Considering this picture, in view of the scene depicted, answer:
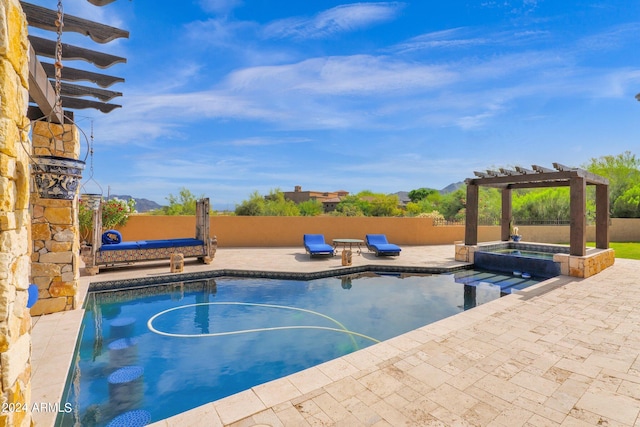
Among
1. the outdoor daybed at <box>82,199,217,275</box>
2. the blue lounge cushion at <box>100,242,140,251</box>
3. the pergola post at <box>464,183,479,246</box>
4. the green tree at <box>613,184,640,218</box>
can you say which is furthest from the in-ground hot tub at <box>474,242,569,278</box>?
the green tree at <box>613,184,640,218</box>

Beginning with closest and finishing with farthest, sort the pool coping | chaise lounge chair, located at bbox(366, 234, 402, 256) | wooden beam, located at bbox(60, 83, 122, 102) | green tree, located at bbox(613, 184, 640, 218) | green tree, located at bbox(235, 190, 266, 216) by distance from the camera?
1. wooden beam, located at bbox(60, 83, 122, 102)
2. the pool coping
3. chaise lounge chair, located at bbox(366, 234, 402, 256)
4. green tree, located at bbox(613, 184, 640, 218)
5. green tree, located at bbox(235, 190, 266, 216)

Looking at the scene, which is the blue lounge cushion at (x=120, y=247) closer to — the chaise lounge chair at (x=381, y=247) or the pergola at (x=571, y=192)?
the chaise lounge chair at (x=381, y=247)

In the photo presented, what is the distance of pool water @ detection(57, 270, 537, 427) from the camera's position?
3260mm

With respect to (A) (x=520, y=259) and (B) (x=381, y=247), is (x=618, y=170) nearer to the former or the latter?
(A) (x=520, y=259)

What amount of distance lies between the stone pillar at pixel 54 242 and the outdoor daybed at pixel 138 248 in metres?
3.16

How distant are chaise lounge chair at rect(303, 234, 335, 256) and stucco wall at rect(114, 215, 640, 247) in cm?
242

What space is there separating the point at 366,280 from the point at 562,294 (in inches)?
161

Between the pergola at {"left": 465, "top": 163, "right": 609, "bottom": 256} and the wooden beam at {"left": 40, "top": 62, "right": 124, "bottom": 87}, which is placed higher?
the wooden beam at {"left": 40, "top": 62, "right": 124, "bottom": 87}

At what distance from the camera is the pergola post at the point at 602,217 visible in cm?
929

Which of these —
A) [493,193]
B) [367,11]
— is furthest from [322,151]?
[367,11]

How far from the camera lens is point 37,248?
450cm

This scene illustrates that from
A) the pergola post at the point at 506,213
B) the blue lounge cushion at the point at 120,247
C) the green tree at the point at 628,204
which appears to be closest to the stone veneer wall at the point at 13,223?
the blue lounge cushion at the point at 120,247

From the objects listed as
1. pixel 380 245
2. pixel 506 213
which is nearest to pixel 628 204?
pixel 506 213

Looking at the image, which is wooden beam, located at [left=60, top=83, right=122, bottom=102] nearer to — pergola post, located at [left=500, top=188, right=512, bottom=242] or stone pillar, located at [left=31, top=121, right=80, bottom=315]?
stone pillar, located at [left=31, top=121, right=80, bottom=315]
